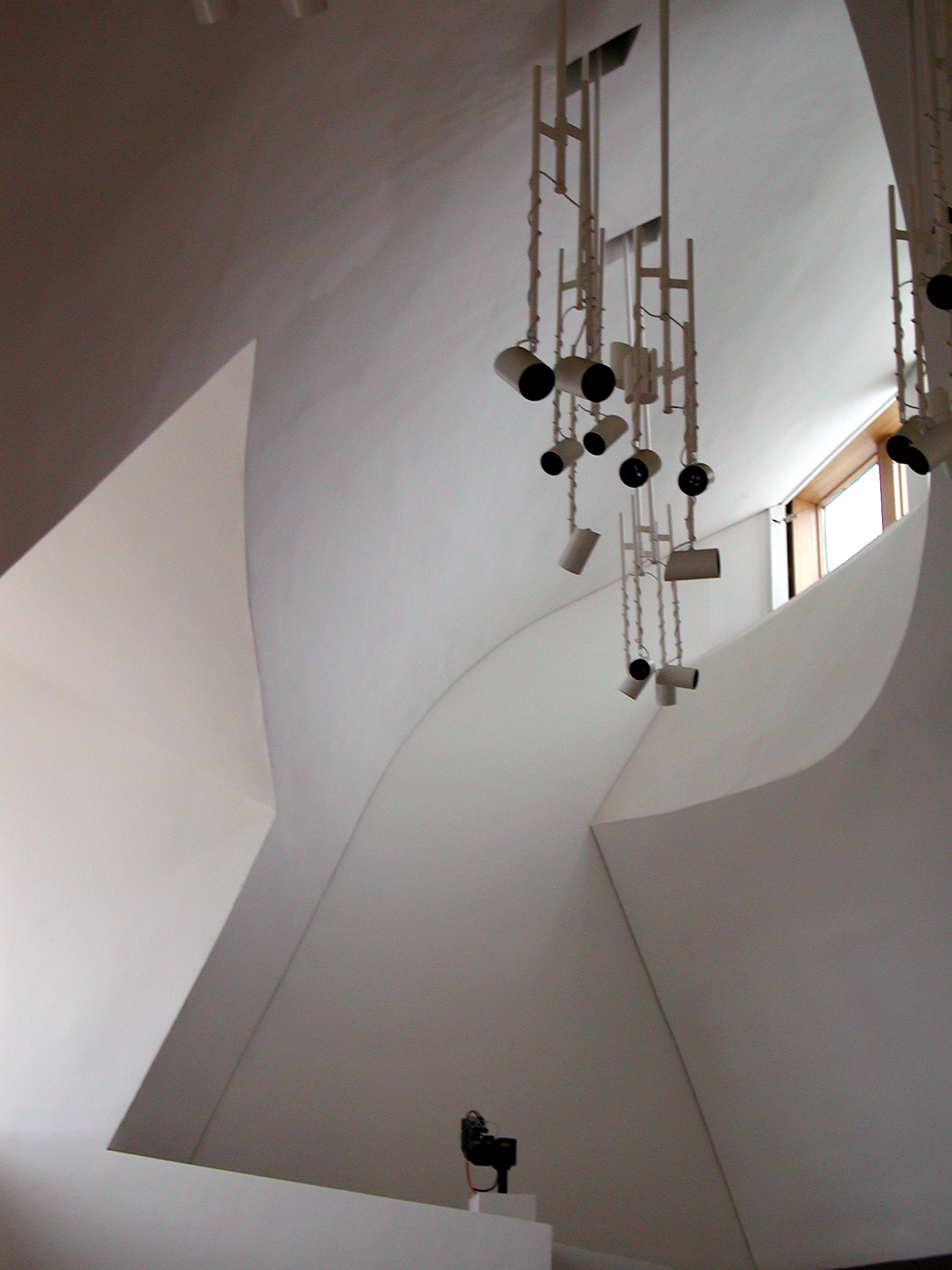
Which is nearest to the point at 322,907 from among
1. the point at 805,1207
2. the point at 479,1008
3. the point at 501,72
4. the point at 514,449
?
the point at 479,1008

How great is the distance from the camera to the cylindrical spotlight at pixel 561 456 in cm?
372

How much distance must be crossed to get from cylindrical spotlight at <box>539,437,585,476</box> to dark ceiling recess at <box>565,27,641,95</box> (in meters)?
1.16

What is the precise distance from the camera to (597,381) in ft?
10.7

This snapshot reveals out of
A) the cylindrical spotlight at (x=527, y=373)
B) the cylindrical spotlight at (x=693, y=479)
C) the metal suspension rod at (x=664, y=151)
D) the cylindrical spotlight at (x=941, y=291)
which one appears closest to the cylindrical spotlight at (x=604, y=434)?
the cylindrical spotlight at (x=693, y=479)

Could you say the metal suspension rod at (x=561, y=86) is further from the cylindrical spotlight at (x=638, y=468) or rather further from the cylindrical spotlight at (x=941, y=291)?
the cylindrical spotlight at (x=941, y=291)

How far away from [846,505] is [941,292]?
524cm

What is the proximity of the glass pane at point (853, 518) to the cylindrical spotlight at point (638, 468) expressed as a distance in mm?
3744

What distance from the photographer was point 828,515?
27.4 feet

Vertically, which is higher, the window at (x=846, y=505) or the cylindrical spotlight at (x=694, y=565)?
the window at (x=846, y=505)

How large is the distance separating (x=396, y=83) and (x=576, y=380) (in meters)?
0.95

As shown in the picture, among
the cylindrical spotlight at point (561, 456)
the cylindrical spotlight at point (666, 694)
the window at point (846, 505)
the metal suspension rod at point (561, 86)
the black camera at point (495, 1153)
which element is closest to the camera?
the metal suspension rod at point (561, 86)

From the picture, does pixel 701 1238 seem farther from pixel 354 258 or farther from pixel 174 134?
pixel 174 134

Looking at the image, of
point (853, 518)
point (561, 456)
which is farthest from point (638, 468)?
point (853, 518)

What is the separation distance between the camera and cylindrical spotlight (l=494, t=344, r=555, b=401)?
10.8 feet
